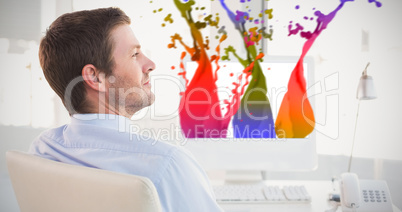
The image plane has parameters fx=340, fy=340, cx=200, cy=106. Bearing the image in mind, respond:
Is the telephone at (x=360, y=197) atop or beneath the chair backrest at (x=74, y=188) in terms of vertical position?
beneath

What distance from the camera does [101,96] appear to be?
86 cm

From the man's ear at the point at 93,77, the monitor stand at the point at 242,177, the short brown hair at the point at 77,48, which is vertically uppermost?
the short brown hair at the point at 77,48

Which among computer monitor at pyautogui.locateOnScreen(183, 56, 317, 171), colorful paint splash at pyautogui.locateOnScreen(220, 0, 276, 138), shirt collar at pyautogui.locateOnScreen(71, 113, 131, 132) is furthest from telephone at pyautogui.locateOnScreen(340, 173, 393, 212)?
shirt collar at pyautogui.locateOnScreen(71, 113, 131, 132)

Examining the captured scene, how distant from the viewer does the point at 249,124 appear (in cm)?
148

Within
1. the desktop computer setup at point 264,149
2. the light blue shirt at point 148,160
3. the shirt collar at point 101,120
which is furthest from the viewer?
the desktop computer setup at point 264,149

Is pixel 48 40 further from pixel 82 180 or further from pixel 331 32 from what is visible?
pixel 331 32

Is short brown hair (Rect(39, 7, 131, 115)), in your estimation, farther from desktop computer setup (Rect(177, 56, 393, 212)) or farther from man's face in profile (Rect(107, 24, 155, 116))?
desktop computer setup (Rect(177, 56, 393, 212))

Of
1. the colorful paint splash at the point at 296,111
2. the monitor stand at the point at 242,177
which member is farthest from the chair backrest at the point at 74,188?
the colorful paint splash at the point at 296,111

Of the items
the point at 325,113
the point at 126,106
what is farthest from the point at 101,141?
the point at 325,113

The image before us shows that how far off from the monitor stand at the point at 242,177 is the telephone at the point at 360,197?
411mm

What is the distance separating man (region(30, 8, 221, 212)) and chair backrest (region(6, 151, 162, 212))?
8 centimetres

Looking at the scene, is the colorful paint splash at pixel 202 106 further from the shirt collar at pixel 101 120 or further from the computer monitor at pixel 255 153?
the shirt collar at pixel 101 120

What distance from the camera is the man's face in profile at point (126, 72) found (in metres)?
0.86

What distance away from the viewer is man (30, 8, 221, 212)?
0.63m
